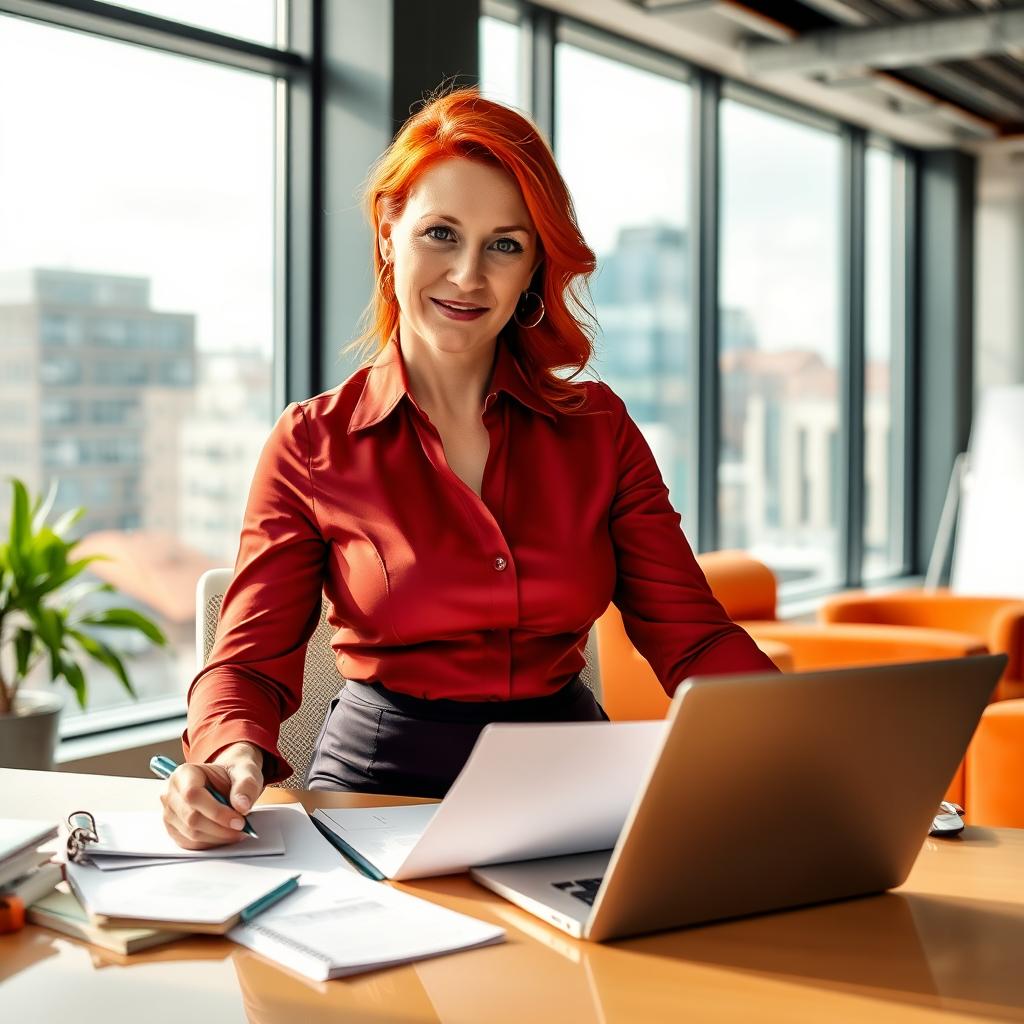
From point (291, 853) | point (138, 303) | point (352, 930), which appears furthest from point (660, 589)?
point (138, 303)

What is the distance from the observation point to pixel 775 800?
3.24 feet

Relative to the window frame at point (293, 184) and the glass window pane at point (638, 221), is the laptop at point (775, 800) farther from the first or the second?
the glass window pane at point (638, 221)

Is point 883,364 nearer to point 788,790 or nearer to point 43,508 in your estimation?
point 43,508

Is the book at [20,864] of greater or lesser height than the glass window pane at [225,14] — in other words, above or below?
below

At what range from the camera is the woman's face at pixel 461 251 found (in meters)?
1.61

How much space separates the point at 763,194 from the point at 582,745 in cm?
571

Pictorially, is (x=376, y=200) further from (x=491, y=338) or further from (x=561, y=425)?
(x=561, y=425)

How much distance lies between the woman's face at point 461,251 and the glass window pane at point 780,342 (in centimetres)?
449

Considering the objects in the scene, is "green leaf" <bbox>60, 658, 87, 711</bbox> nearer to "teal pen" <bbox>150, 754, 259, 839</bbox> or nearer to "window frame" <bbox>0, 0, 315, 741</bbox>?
"window frame" <bbox>0, 0, 315, 741</bbox>

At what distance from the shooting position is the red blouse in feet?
5.13

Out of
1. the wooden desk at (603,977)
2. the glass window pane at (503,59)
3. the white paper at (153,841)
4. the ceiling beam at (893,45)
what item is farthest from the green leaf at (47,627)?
the ceiling beam at (893,45)

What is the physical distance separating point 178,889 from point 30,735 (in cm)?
202

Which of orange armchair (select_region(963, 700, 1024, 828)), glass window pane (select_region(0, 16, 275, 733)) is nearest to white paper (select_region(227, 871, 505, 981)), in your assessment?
orange armchair (select_region(963, 700, 1024, 828))

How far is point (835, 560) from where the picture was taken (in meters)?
7.13
